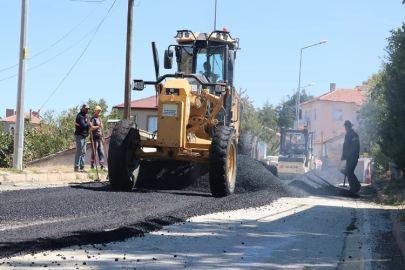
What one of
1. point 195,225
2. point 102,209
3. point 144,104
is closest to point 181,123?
point 102,209

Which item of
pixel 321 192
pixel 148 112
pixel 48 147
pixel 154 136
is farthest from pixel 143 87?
pixel 148 112

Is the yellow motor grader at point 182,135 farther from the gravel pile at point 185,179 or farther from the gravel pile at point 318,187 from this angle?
the gravel pile at point 318,187

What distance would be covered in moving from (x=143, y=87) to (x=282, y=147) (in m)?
19.3

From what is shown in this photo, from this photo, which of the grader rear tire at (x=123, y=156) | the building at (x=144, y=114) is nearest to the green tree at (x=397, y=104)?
the grader rear tire at (x=123, y=156)

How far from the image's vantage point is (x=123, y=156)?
11.8 meters

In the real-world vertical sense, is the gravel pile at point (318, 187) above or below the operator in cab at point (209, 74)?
below

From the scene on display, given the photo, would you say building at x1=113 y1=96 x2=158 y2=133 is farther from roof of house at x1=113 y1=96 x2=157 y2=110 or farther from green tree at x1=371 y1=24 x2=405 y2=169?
green tree at x1=371 y1=24 x2=405 y2=169

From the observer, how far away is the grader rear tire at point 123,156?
38.8 ft

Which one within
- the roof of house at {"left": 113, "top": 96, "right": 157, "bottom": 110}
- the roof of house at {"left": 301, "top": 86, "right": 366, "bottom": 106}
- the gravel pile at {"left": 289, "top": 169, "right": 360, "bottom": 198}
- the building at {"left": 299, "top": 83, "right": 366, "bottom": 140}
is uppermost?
the roof of house at {"left": 301, "top": 86, "right": 366, "bottom": 106}

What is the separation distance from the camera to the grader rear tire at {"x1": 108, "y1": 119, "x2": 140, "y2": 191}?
38.8 ft

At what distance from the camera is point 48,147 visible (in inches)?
1391

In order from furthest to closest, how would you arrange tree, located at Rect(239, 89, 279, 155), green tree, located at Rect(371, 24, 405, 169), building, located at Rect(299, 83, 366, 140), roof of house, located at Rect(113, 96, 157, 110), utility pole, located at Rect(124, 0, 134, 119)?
1. building, located at Rect(299, 83, 366, 140)
2. tree, located at Rect(239, 89, 279, 155)
3. roof of house, located at Rect(113, 96, 157, 110)
4. utility pole, located at Rect(124, 0, 134, 119)
5. green tree, located at Rect(371, 24, 405, 169)

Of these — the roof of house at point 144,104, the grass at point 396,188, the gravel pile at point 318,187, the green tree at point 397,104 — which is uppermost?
the roof of house at point 144,104

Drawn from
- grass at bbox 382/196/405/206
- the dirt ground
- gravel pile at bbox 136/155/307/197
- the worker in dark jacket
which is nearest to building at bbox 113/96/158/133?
the dirt ground
